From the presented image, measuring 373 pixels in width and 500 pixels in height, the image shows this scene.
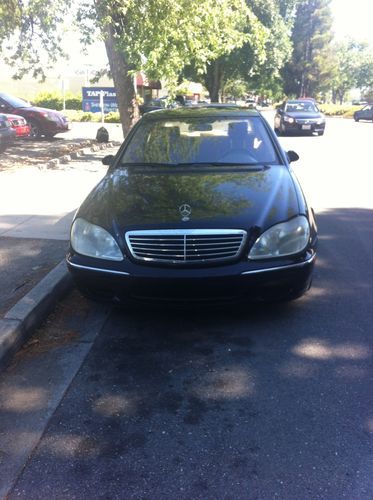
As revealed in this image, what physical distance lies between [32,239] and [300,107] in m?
19.2

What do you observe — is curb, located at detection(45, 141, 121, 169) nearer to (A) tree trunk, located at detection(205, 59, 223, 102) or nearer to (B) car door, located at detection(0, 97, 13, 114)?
(B) car door, located at detection(0, 97, 13, 114)

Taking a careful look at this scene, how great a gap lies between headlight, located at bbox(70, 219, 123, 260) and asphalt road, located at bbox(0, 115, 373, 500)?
63 centimetres

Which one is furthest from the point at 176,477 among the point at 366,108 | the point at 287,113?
the point at 366,108

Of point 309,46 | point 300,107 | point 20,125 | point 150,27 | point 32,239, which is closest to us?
point 32,239

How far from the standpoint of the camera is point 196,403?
2.98m

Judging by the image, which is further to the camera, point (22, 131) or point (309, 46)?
point (309, 46)

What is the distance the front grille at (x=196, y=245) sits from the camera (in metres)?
3.56

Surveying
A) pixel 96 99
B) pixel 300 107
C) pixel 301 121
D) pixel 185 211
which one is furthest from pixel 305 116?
pixel 185 211

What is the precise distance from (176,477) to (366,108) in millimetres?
40088

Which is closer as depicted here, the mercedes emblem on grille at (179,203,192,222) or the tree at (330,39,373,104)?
the mercedes emblem on grille at (179,203,192,222)

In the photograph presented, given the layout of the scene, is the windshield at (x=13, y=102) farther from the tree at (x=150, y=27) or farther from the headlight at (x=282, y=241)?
the headlight at (x=282, y=241)

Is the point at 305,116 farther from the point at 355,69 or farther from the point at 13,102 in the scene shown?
the point at 355,69

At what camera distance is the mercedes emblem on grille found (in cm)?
367

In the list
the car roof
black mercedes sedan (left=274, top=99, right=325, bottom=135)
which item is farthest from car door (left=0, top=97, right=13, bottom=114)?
the car roof
